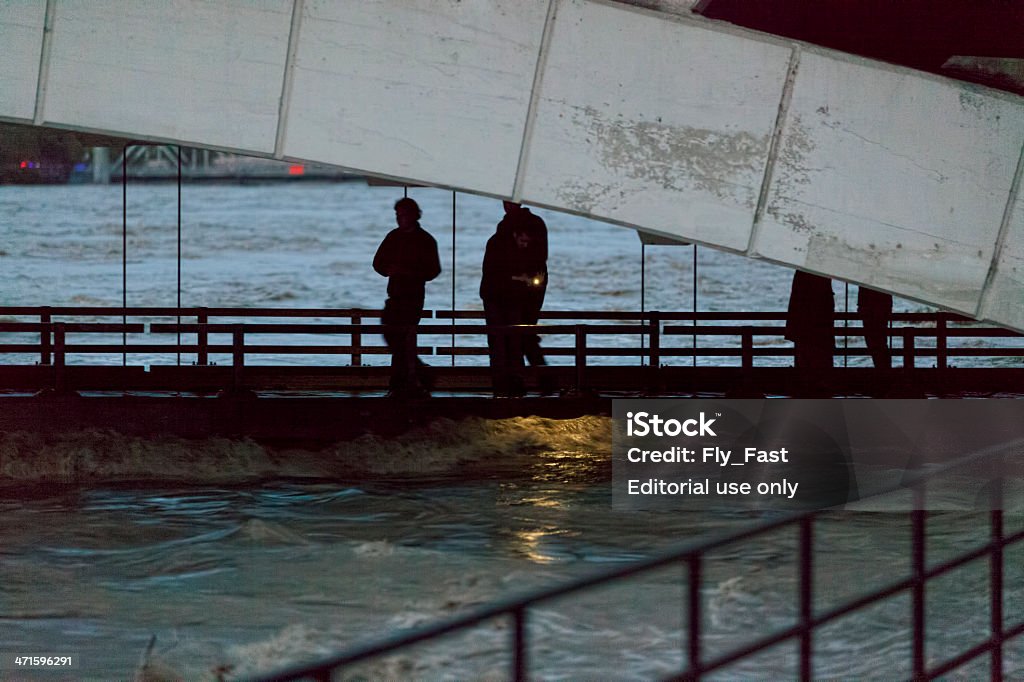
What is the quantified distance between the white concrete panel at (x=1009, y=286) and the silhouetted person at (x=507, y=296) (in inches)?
258

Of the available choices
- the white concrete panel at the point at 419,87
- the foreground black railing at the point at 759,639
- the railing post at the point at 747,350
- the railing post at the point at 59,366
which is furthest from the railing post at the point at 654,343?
the foreground black railing at the point at 759,639

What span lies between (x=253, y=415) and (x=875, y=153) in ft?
23.4

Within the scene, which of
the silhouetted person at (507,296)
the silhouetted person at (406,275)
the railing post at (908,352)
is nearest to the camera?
the silhouetted person at (406,275)

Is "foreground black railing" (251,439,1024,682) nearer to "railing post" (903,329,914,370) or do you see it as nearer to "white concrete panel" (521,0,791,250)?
"white concrete panel" (521,0,791,250)

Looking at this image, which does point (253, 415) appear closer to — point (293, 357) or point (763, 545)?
point (763, 545)

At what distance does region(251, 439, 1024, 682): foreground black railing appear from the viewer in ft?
10.2

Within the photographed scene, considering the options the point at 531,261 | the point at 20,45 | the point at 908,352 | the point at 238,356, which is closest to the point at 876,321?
the point at 908,352

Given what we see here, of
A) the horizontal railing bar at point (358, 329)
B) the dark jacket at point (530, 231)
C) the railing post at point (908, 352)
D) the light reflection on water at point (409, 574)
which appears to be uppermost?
the dark jacket at point (530, 231)

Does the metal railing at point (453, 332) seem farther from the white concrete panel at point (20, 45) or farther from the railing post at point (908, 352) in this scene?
the white concrete panel at point (20, 45)

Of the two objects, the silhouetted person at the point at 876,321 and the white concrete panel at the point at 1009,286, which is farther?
the silhouetted person at the point at 876,321

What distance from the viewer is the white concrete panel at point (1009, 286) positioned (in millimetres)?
8641

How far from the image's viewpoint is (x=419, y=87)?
8312 mm

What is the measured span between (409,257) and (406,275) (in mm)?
338

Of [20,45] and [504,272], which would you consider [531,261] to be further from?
[20,45]
